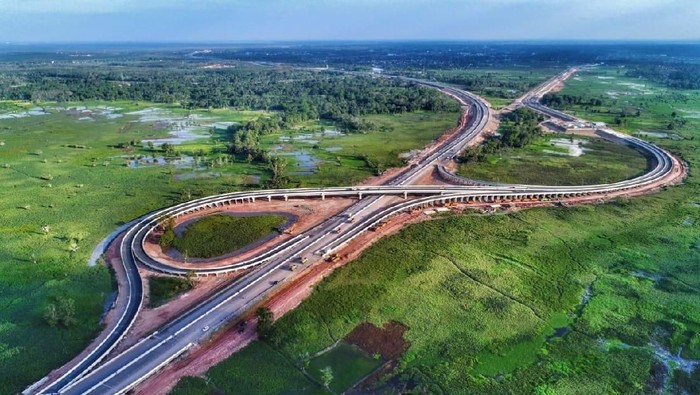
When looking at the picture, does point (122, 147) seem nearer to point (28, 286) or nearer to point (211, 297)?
point (28, 286)

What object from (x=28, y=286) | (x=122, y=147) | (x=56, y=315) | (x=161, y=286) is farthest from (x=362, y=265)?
(x=122, y=147)

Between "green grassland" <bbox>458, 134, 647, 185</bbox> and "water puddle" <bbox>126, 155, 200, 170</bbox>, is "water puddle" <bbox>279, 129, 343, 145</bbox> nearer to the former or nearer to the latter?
"water puddle" <bbox>126, 155, 200, 170</bbox>

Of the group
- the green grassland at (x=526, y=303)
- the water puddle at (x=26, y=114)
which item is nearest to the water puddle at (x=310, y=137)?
the green grassland at (x=526, y=303)

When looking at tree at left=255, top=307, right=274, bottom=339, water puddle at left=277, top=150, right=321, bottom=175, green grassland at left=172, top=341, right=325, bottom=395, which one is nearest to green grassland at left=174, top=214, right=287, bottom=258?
tree at left=255, top=307, right=274, bottom=339

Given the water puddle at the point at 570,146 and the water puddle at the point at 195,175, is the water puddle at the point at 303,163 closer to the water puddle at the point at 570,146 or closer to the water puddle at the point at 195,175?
the water puddle at the point at 195,175

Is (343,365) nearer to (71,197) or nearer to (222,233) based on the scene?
(222,233)
